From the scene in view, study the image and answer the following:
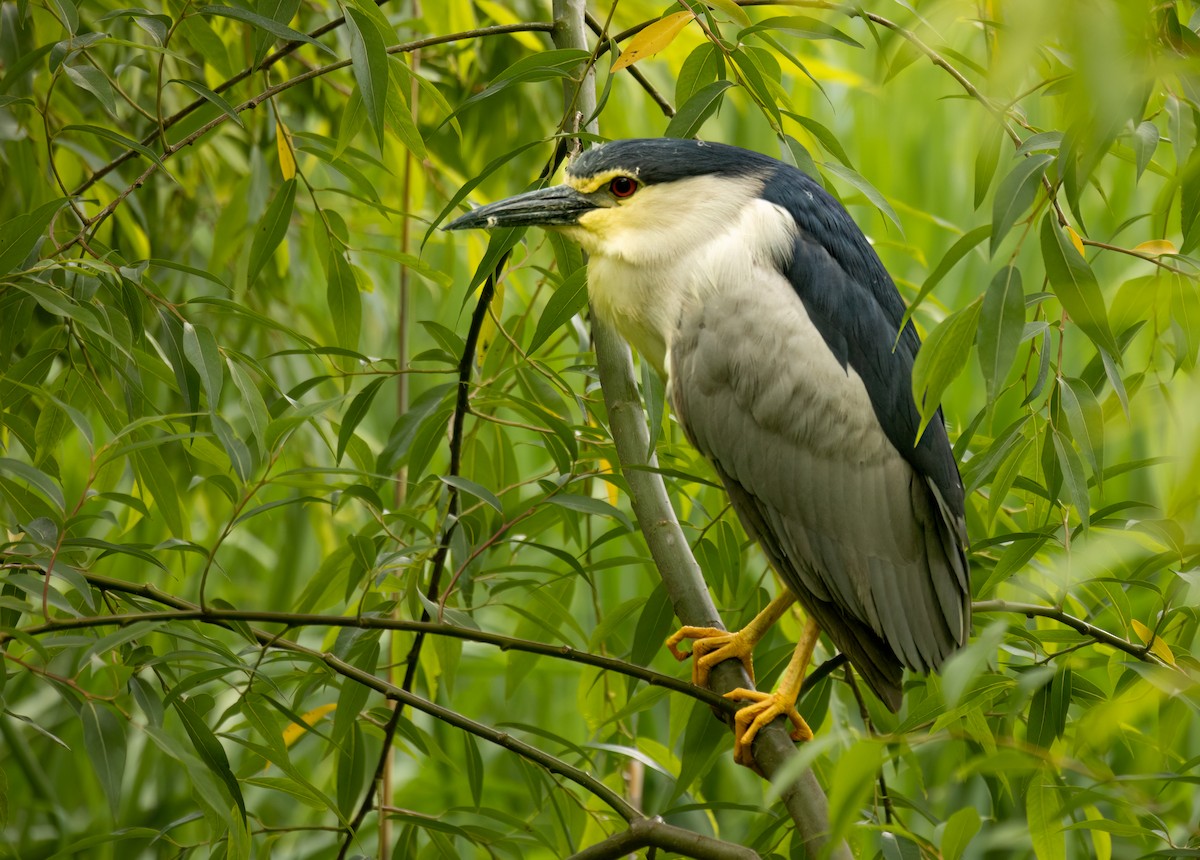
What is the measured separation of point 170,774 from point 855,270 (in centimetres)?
219

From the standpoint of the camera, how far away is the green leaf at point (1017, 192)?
706 mm

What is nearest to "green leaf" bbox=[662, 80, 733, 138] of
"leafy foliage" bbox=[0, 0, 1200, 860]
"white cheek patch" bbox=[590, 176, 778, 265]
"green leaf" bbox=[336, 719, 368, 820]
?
"leafy foliage" bbox=[0, 0, 1200, 860]

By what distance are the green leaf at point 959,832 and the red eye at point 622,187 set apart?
823mm

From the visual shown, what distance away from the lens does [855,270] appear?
138 centimetres

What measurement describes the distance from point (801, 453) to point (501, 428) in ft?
1.36

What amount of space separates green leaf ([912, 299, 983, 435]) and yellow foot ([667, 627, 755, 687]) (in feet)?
1.55

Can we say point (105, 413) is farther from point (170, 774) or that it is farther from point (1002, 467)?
point (170, 774)

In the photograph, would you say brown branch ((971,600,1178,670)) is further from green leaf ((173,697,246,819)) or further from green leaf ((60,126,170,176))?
green leaf ((60,126,170,176))

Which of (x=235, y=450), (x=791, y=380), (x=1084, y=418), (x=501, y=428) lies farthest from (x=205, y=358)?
(x=1084, y=418)

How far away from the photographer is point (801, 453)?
4.45 ft

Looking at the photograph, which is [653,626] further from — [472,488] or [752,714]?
[472,488]

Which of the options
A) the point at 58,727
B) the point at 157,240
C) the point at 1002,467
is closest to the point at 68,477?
the point at 58,727

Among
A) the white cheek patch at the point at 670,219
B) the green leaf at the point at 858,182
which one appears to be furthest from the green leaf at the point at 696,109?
the white cheek patch at the point at 670,219

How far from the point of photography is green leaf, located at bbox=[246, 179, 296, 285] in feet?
4.04
